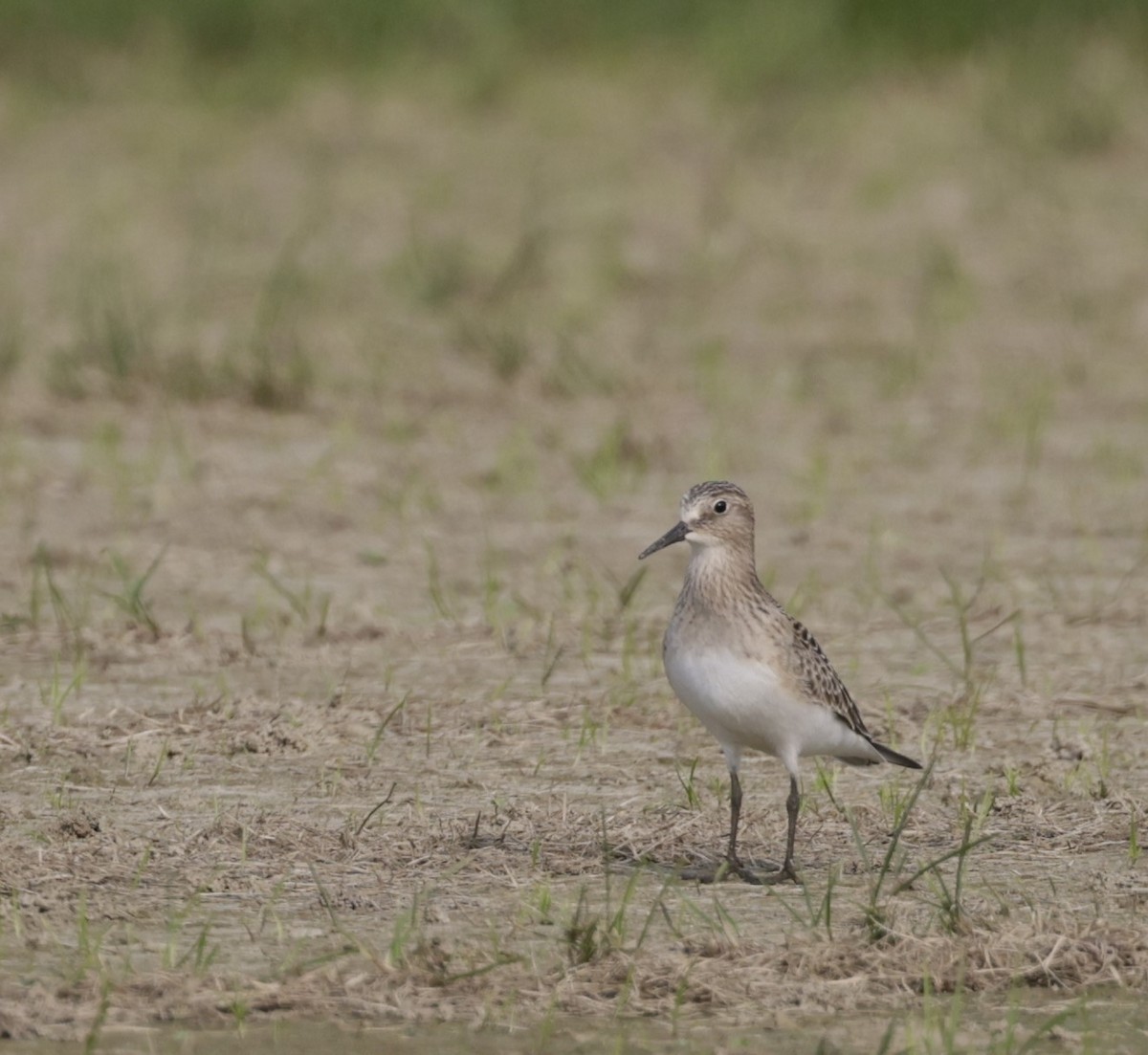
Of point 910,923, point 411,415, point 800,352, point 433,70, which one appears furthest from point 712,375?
point 910,923

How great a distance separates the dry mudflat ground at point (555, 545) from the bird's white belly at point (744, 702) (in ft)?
0.98

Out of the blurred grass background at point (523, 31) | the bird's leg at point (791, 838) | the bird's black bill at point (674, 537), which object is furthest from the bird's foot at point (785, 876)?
the blurred grass background at point (523, 31)

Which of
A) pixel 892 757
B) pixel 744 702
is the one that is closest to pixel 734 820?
pixel 744 702

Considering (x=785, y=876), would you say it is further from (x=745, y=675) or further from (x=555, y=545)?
(x=555, y=545)

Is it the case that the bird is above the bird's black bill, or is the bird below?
below

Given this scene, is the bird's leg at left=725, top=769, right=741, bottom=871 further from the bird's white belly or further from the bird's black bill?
the bird's black bill

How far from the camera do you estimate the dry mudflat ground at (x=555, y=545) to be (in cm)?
464

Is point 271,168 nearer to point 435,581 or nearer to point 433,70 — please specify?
point 433,70

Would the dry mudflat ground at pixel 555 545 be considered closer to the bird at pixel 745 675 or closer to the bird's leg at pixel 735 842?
the bird's leg at pixel 735 842

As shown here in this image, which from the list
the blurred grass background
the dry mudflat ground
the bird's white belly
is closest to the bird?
the bird's white belly

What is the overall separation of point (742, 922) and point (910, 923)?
32 cm

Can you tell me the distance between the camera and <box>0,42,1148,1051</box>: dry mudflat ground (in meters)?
4.64

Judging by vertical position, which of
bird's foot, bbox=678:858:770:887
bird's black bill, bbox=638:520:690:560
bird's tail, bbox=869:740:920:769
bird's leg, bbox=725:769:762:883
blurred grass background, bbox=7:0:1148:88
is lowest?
bird's foot, bbox=678:858:770:887

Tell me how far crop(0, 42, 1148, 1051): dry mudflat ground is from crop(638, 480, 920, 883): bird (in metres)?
0.20
